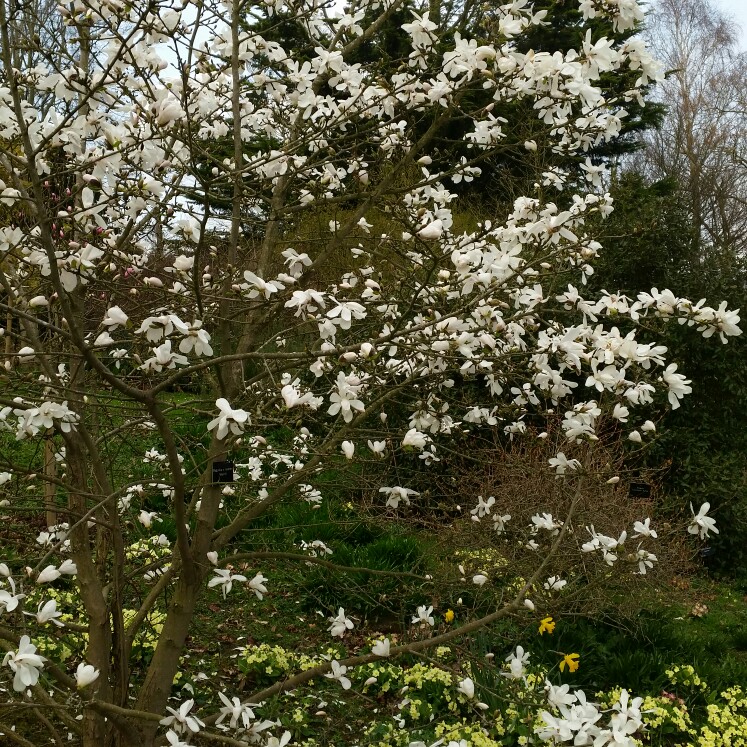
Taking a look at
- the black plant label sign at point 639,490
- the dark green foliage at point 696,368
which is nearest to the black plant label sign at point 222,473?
the black plant label sign at point 639,490

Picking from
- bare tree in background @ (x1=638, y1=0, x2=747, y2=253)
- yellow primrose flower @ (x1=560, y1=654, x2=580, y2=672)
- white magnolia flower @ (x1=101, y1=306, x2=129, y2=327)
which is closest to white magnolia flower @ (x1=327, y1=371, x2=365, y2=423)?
white magnolia flower @ (x1=101, y1=306, x2=129, y2=327)

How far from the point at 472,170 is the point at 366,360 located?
51.4 inches

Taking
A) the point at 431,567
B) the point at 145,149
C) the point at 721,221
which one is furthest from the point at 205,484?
the point at 721,221

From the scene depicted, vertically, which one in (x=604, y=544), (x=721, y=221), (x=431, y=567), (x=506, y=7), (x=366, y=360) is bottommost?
(x=604, y=544)

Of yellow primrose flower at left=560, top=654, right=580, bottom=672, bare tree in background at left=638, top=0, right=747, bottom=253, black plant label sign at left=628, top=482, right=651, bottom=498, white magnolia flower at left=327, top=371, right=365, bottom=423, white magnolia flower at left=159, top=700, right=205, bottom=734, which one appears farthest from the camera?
bare tree in background at left=638, top=0, right=747, bottom=253

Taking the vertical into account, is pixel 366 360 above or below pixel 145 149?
below

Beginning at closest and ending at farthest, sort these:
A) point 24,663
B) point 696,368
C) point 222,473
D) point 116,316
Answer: point 24,663 < point 116,316 < point 222,473 < point 696,368

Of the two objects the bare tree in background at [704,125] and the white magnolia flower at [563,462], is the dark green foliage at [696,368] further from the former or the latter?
the bare tree in background at [704,125]

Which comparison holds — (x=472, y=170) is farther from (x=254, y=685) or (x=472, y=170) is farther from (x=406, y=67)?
(x=254, y=685)

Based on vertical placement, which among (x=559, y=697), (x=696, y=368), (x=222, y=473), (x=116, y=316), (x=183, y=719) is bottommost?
(x=559, y=697)

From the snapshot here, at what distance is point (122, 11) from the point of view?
203cm

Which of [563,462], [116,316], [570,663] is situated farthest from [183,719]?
[570,663]

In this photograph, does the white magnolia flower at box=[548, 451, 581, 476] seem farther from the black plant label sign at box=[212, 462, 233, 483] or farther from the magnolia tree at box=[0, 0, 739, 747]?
the black plant label sign at box=[212, 462, 233, 483]

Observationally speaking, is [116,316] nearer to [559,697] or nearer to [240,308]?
[240,308]
